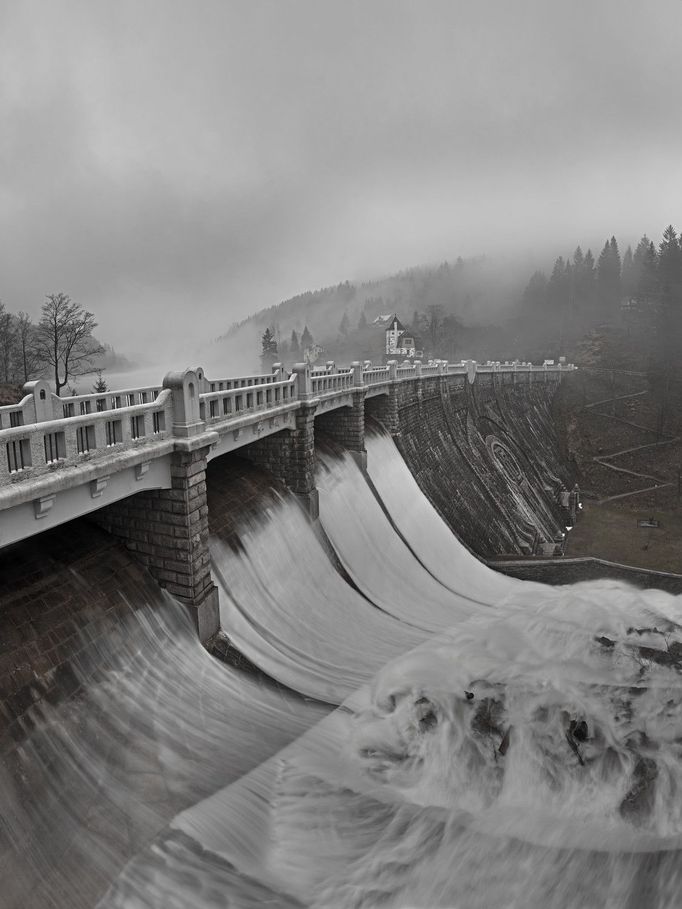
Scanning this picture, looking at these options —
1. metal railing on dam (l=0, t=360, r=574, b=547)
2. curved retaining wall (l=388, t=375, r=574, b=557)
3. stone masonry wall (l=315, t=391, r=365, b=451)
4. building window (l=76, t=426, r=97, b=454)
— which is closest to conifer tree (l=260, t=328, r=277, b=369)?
curved retaining wall (l=388, t=375, r=574, b=557)

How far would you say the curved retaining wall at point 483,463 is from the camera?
129 feet

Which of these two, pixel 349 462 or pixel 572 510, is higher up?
pixel 349 462

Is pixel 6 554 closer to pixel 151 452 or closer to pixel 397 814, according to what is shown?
pixel 151 452

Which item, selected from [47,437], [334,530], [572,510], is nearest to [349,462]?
[334,530]

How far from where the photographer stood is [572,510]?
2112 inches

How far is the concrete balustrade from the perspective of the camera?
10.0 meters

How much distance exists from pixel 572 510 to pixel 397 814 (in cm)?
4677

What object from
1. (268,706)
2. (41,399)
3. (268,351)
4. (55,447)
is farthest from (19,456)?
(268,351)

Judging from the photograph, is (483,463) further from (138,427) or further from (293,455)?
(138,427)

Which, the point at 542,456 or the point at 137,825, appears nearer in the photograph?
the point at 137,825

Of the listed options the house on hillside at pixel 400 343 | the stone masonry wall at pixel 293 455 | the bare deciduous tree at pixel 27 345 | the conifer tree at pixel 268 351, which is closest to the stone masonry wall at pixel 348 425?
the stone masonry wall at pixel 293 455

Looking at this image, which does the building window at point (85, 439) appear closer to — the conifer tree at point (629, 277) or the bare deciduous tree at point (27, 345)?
the bare deciduous tree at point (27, 345)

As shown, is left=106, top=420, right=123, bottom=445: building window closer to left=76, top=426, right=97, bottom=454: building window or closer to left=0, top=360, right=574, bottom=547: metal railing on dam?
left=0, top=360, right=574, bottom=547: metal railing on dam

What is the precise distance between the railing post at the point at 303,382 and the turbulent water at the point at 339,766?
522 centimetres
